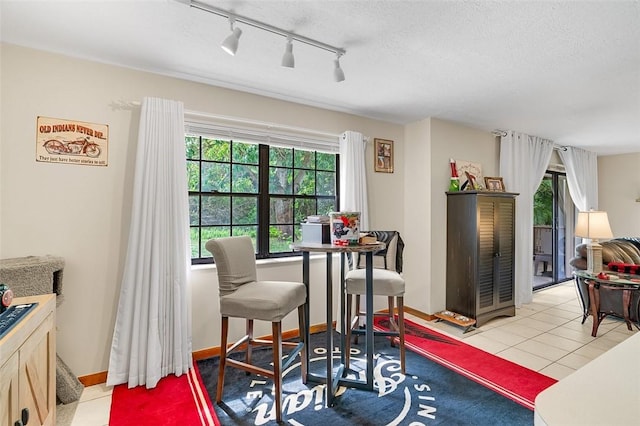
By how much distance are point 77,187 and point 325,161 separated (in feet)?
7.42

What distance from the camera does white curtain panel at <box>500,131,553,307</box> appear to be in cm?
426

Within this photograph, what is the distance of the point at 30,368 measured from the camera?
1307 mm

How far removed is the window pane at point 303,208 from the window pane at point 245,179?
0.49 m

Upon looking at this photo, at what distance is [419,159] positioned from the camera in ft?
12.4

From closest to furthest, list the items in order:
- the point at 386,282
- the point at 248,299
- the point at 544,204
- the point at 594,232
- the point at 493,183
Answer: the point at 248,299
the point at 386,282
the point at 594,232
the point at 493,183
the point at 544,204

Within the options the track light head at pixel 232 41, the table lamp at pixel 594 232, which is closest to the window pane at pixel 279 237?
the track light head at pixel 232 41

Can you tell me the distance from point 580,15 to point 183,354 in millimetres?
3475

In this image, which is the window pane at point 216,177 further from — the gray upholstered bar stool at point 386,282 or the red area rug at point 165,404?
the red area rug at point 165,404

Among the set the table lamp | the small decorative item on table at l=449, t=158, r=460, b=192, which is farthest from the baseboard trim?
the table lamp

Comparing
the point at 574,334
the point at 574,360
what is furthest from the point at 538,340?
the point at 574,334

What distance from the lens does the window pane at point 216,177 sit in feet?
9.30

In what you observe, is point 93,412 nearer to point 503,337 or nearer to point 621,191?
point 503,337

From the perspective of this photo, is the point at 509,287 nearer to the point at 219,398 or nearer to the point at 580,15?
the point at 580,15

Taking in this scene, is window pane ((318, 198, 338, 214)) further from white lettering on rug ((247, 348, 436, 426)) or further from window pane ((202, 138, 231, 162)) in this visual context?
white lettering on rug ((247, 348, 436, 426))
